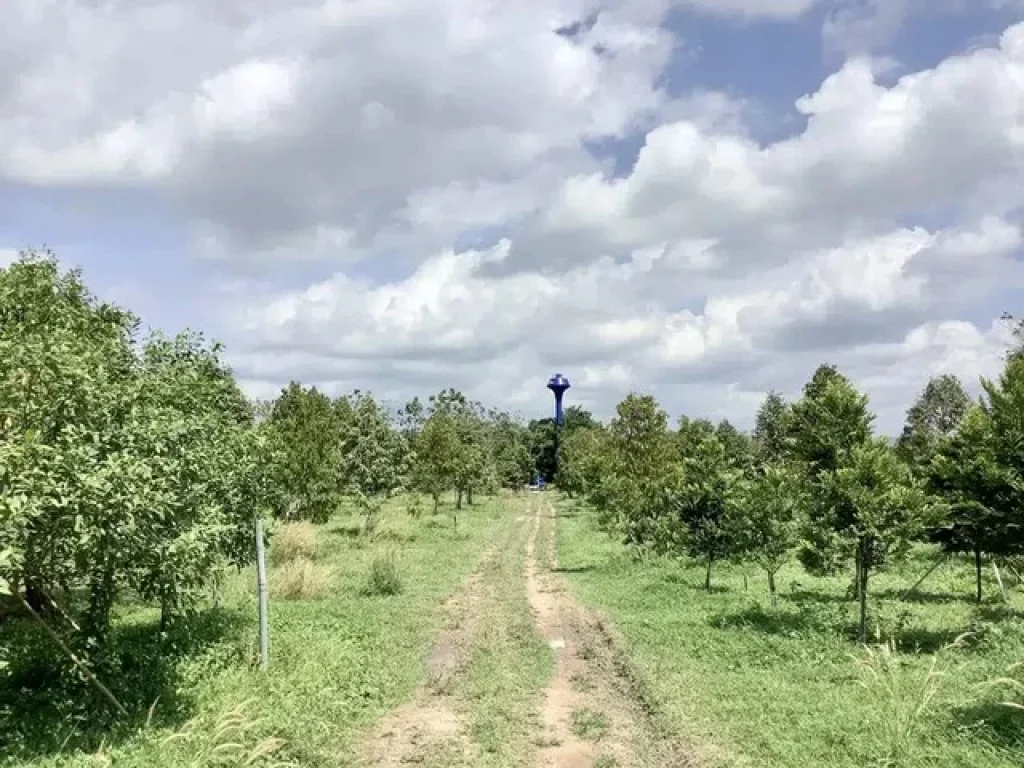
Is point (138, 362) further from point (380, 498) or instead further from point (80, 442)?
point (380, 498)

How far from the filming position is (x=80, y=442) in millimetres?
10188

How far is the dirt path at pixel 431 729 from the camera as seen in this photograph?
10.5 metres

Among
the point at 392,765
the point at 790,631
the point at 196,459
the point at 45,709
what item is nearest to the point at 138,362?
the point at 196,459

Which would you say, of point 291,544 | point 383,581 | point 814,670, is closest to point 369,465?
point 291,544

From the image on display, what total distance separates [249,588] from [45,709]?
11086mm

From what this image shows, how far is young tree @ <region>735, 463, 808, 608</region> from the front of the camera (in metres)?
21.5

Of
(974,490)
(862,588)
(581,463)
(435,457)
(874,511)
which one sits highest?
(435,457)

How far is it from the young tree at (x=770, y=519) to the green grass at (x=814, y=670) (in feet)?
4.71

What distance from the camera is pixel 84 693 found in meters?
11.7

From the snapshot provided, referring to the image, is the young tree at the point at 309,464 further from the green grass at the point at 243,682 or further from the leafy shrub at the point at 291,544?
the green grass at the point at 243,682

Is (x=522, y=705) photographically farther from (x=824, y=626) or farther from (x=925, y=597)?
(x=925, y=597)

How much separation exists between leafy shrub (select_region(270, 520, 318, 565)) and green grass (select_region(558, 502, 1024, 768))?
900 cm

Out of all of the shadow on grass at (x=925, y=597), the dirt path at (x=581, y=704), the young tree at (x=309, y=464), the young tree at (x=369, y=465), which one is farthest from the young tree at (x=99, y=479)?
the young tree at (x=369, y=465)

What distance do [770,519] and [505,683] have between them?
1048 centimetres
